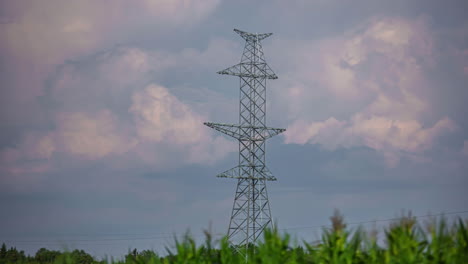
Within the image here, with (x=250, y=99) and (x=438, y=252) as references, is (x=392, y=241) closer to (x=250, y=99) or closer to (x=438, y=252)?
(x=438, y=252)

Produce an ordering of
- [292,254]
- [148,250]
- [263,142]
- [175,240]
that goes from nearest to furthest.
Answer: [292,254] < [175,240] < [148,250] < [263,142]

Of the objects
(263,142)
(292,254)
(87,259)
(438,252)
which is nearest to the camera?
(438,252)

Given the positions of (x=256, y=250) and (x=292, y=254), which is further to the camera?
(x=256, y=250)

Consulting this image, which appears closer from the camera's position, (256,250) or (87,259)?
(256,250)

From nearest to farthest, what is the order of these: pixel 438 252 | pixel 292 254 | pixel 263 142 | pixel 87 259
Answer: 1. pixel 438 252
2. pixel 292 254
3. pixel 263 142
4. pixel 87 259

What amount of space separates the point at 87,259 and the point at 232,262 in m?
79.6

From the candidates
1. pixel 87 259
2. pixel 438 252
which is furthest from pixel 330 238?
pixel 87 259

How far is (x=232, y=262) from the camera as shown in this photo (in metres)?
13.0

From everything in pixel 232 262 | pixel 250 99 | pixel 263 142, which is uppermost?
pixel 250 99

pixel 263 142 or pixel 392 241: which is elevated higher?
pixel 263 142

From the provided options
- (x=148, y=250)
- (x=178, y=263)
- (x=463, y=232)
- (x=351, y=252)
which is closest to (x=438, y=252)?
(x=463, y=232)

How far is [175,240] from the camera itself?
13.3m

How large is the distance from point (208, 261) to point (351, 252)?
3119 mm

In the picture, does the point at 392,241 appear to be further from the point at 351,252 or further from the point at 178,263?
the point at 178,263
